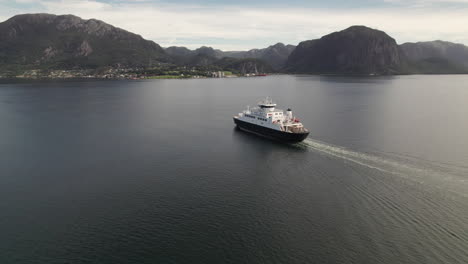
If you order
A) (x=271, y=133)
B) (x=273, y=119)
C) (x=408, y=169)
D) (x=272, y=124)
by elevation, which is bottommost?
(x=408, y=169)

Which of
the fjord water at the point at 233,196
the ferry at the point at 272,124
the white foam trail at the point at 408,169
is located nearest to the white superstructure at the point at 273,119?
the ferry at the point at 272,124

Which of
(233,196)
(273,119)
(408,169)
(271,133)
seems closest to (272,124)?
(273,119)

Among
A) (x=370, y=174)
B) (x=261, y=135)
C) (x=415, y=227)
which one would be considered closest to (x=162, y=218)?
(x=415, y=227)

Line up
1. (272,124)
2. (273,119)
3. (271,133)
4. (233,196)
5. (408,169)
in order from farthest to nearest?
(273,119) → (271,133) → (272,124) → (408,169) → (233,196)

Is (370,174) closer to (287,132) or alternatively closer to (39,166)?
(287,132)

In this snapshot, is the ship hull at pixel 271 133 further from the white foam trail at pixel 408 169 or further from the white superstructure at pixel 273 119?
the white foam trail at pixel 408 169

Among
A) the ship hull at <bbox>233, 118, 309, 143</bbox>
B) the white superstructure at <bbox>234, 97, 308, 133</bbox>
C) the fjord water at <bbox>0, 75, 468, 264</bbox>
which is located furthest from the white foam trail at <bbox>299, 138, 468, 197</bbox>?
the white superstructure at <bbox>234, 97, 308, 133</bbox>

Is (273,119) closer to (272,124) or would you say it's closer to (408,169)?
(272,124)
